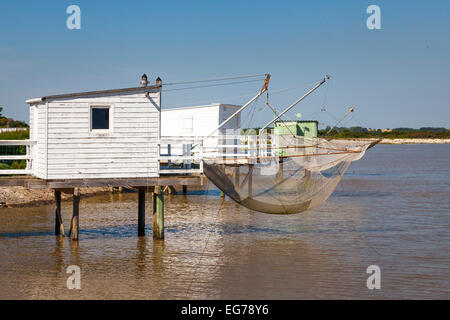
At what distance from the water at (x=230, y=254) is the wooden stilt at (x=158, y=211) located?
0.65 metres

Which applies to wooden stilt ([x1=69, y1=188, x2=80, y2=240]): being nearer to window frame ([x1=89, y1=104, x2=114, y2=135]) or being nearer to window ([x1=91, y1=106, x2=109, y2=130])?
window frame ([x1=89, y1=104, x2=114, y2=135])

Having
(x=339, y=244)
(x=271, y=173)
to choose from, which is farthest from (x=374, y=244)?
(x=271, y=173)

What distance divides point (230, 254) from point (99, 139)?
5262 mm

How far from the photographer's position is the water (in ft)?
44.6

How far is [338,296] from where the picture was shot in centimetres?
1317

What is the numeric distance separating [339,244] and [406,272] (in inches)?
149

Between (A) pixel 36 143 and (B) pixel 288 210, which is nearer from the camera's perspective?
(A) pixel 36 143

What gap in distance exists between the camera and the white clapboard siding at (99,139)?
16.4 metres

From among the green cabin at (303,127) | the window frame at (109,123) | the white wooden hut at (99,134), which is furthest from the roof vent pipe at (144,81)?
the green cabin at (303,127)

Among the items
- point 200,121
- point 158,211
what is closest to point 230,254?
point 158,211

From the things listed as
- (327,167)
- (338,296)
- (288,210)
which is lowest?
(338,296)

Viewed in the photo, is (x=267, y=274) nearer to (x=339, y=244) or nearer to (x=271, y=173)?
(x=339, y=244)

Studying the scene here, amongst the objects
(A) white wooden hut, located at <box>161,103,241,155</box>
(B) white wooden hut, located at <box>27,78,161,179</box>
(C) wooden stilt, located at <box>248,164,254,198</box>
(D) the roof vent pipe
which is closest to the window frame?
(B) white wooden hut, located at <box>27,78,161,179</box>

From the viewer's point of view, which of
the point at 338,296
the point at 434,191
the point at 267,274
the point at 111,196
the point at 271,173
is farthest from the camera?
the point at 434,191
